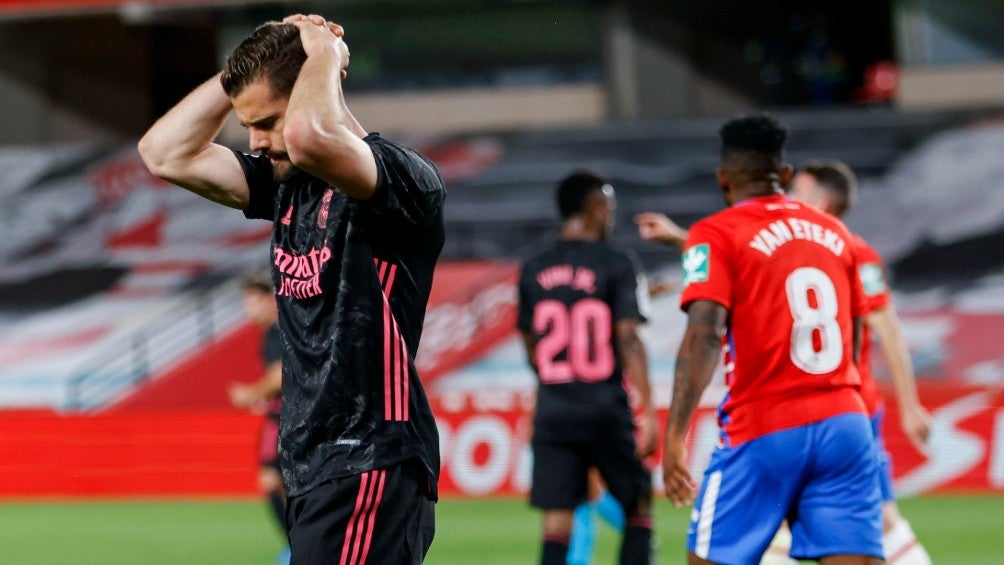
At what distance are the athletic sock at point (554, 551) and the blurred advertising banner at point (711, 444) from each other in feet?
15.2

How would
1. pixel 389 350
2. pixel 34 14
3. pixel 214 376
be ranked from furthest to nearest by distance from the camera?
pixel 34 14, pixel 214 376, pixel 389 350

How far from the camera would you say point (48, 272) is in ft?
70.1

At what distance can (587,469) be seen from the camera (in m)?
7.22

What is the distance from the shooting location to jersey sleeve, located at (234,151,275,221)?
12.9 feet

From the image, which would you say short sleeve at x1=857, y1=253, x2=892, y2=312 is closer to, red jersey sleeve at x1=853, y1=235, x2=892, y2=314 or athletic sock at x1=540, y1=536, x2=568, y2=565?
red jersey sleeve at x1=853, y1=235, x2=892, y2=314

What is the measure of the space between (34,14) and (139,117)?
14.2ft

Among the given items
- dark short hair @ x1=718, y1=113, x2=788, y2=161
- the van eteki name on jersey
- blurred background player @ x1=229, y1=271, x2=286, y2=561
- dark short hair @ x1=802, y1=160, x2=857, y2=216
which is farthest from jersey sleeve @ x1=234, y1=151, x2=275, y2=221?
blurred background player @ x1=229, y1=271, x2=286, y2=561

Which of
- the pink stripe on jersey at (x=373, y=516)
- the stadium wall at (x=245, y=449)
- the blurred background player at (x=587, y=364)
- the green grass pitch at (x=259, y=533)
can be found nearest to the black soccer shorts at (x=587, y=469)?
the blurred background player at (x=587, y=364)

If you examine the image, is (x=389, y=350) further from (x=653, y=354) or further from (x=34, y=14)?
(x=34, y=14)

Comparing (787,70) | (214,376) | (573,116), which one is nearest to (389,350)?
(214,376)

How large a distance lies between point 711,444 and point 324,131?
9.51m

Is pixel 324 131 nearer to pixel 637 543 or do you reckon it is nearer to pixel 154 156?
pixel 154 156

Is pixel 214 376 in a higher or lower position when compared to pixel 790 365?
higher

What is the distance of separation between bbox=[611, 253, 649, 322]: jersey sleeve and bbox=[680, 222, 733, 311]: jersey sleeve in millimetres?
2201
